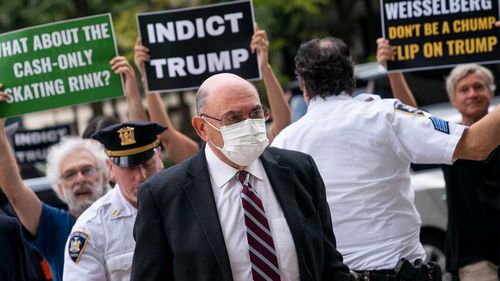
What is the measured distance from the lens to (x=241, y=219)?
3.40 m

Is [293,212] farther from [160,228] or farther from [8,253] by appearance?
[8,253]

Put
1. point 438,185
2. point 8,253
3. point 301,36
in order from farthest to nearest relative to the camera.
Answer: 1. point 301,36
2. point 438,185
3. point 8,253

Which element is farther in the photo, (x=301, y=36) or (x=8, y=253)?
(x=301, y=36)

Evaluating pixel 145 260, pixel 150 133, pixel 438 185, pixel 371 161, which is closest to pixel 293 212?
pixel 145 260

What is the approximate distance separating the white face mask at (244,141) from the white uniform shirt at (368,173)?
1.12 metres

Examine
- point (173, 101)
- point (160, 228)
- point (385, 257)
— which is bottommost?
point (173, 101)

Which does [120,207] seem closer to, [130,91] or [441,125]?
[130,91]

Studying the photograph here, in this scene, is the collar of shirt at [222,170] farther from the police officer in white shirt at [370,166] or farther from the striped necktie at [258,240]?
the police officer in white shirt at [370,166]

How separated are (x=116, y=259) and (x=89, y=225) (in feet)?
0.71

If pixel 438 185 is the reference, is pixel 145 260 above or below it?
above

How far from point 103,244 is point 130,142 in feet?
1.84

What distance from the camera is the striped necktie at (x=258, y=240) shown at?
3.34m

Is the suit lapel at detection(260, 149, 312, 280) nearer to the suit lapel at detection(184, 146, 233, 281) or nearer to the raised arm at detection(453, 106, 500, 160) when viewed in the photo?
the suit lapel at detection(184, 146, 233, 281)

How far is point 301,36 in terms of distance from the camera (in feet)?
64.3
